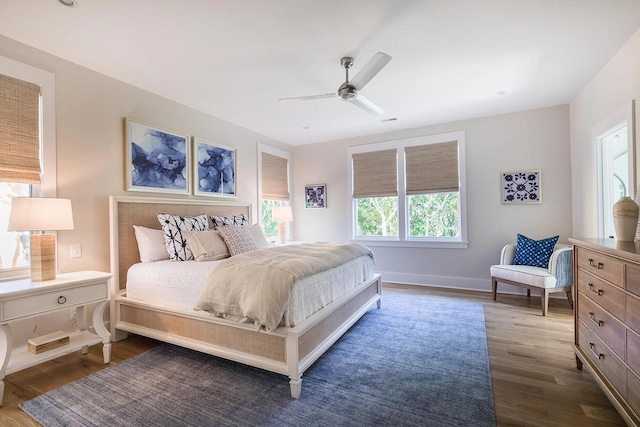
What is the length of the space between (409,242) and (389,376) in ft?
9.76

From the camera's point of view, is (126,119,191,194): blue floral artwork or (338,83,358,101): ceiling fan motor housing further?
(126,119,191,194): blue floral artwork

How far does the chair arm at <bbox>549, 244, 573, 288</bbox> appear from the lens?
3297mm

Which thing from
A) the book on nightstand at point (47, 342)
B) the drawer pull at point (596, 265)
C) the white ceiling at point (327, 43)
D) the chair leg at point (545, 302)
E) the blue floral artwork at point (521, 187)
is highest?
the white ceiling at point (327, 43)

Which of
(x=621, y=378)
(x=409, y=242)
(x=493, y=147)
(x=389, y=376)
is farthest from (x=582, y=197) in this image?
(x=389, y=376)

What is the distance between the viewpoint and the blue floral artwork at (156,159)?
3141 millimetres

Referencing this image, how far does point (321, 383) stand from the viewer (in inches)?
82.2

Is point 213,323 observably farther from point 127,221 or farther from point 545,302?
point 545,302

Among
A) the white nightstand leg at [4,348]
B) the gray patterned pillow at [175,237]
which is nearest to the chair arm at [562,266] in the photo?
the gray patterned pillow at [175,237]

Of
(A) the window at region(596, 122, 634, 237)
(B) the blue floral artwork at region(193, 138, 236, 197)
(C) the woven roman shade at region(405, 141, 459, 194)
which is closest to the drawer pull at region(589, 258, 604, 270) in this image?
(A) the window at region(596, 122, 634, 237)

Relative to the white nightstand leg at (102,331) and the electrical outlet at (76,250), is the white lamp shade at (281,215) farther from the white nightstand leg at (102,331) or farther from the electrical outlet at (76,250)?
the white nightstand leg at (102,331)

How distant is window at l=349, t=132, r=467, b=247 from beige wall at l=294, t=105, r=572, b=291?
138mm

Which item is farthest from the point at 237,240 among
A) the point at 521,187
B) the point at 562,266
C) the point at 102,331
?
the point at 521,187

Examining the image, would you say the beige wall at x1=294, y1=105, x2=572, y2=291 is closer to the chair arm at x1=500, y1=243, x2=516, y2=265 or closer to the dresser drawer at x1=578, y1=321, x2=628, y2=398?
the chair arm at x1=500, y1=243, x2=516, y2=265

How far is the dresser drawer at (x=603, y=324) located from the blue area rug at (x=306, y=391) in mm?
744
